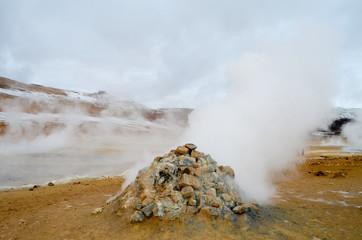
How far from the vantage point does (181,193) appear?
4.55 m

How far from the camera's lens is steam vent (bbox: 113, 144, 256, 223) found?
4219mm

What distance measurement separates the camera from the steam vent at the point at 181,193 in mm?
4219

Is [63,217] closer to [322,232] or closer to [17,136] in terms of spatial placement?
[322,232]

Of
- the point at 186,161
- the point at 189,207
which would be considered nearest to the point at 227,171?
the point at 186,161

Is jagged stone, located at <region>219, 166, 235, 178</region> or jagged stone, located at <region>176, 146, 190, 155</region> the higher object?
jagged stone, located at <region>176, 146, 190, 155</region>

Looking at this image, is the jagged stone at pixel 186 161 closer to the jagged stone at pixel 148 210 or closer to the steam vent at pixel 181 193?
the steam vent at pixel 181 193

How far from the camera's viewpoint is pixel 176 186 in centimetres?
477

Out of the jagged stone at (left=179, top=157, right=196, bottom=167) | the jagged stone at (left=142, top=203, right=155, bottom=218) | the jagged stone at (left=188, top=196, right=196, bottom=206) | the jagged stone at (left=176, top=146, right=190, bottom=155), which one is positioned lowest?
the jagged stone at (left=142, top=203, right=155, bottom=218)

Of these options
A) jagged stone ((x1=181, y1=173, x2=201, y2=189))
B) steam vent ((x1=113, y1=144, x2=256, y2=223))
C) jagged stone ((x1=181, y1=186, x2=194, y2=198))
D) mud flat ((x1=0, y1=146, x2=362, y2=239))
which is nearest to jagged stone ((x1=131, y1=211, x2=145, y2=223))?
steam vent ((x1=113, y1=144, x2=256, y2=223))

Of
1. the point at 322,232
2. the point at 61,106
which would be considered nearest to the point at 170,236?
the point at 322,232

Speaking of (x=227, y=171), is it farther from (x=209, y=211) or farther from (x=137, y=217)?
(x=137, y=217)

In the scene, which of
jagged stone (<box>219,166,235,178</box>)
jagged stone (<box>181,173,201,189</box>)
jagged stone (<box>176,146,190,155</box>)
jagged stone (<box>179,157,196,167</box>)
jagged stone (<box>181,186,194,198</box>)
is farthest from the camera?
jagged stone (<box>219,166,235,178</box>)

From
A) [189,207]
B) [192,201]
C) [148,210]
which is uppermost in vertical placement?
[192,201]

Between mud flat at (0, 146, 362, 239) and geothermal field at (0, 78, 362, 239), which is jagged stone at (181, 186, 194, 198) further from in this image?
mud flat at (0, 146, 362, 239)
